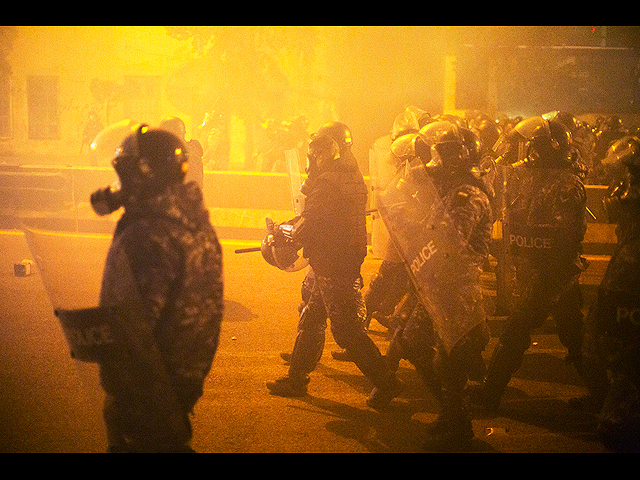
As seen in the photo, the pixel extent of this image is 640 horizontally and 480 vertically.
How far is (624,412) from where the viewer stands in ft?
13.5

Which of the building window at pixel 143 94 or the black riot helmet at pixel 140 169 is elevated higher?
the building window at pixel 143 94

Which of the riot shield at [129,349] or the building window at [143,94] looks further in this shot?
the building window at [143,94]

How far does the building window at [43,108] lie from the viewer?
88.8 ft

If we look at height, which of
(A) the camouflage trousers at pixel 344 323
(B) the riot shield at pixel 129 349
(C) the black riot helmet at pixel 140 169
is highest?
(C) the black riot helmet at pixel 140 169

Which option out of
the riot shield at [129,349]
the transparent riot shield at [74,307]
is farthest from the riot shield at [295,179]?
the riot shield at [129,349]

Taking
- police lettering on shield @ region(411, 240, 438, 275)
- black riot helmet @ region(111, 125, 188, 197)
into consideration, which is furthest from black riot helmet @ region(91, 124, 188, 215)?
police lettering on shield @ region(411, 240, 438, 275)

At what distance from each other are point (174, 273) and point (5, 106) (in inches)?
A: 1115

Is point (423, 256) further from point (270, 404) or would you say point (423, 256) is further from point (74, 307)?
point (74, 307)

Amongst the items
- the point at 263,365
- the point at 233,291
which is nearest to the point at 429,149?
the point at 263,365

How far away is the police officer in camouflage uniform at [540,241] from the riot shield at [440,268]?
875mm

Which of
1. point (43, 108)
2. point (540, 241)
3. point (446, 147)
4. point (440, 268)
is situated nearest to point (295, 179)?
point (446, 147)

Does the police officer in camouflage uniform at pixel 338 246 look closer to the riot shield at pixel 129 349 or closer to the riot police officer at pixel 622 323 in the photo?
the riot police officer at pixel 622 323

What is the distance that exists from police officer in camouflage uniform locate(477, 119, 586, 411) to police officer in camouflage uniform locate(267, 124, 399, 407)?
0.87 meters

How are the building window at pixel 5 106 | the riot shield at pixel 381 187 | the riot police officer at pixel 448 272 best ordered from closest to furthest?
the riot police officer at pixel 448 272, the riot shield at pixel 381 187, the building window at pixel 5 106
